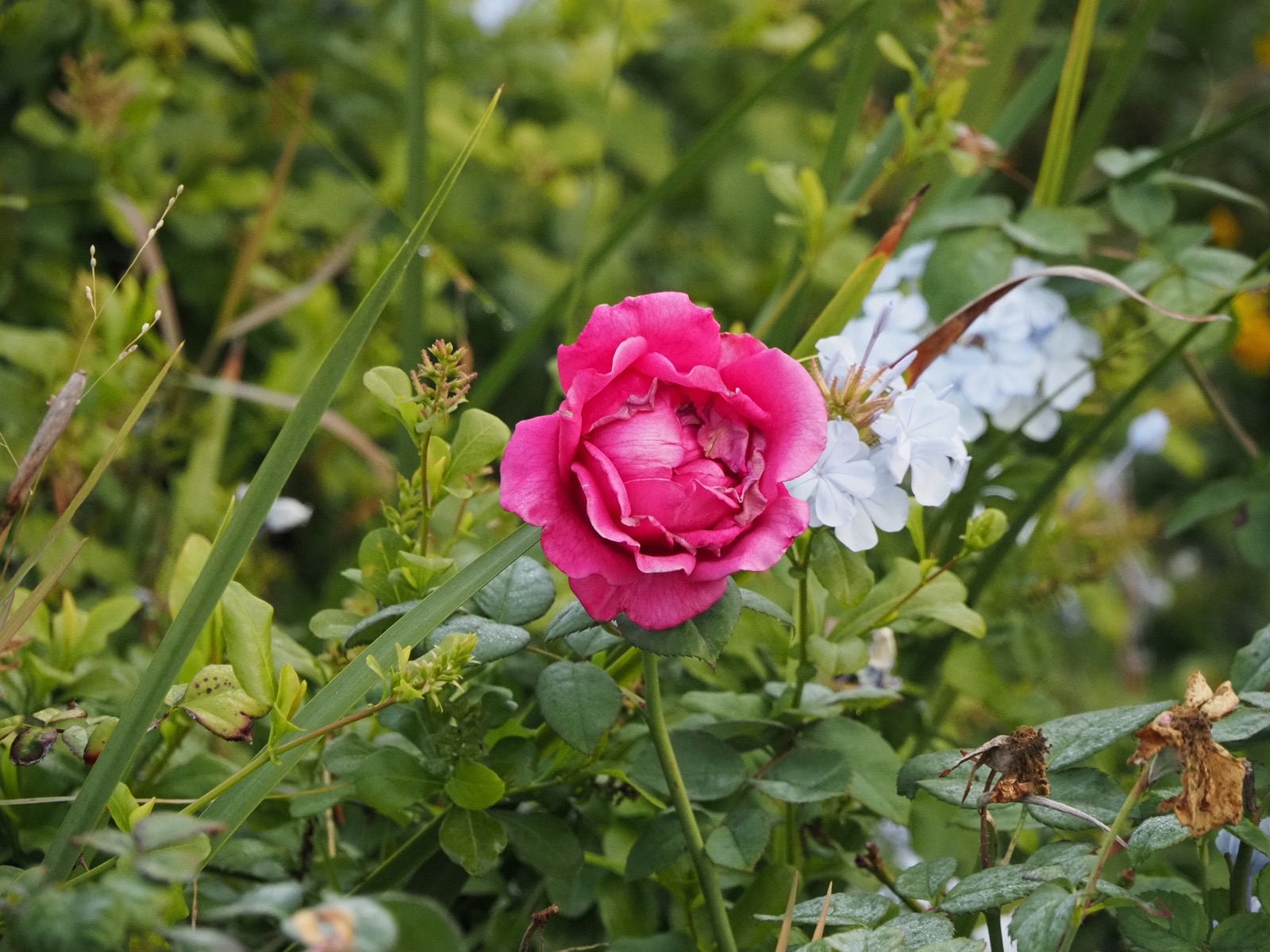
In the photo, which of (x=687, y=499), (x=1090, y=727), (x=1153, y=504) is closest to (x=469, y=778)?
(x=687, y=499)

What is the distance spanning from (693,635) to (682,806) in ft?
0.37

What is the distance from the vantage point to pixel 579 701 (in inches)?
23.0

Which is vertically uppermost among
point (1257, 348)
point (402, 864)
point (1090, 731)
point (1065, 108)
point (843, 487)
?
point (1065, 108)

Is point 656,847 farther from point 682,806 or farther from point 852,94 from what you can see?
point 852,94

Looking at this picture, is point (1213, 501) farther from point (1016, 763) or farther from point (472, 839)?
point (472, 839)

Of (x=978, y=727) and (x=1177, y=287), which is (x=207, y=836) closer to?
(x=1177, y=287)

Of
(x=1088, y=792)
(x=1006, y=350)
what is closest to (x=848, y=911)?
(x=1088, y=792)

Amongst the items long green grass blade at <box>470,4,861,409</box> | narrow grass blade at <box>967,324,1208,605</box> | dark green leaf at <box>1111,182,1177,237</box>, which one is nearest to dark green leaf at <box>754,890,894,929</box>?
narrow grass blade at <box>967,324,1208,605</box>

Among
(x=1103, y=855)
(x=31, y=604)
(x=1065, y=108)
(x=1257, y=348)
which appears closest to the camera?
(x=1103, y=855)

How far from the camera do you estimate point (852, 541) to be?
606 millimetres

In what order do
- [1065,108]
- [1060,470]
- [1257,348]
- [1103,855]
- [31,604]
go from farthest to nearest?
1. [1257,348]
2. [1065,108]
3. [1060,470]
4. [31,604]
5. [1103,855]

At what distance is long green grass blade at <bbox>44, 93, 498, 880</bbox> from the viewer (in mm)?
503

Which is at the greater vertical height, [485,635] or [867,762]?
[485,635]

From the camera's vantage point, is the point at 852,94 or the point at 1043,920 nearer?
the point at 1043,920
